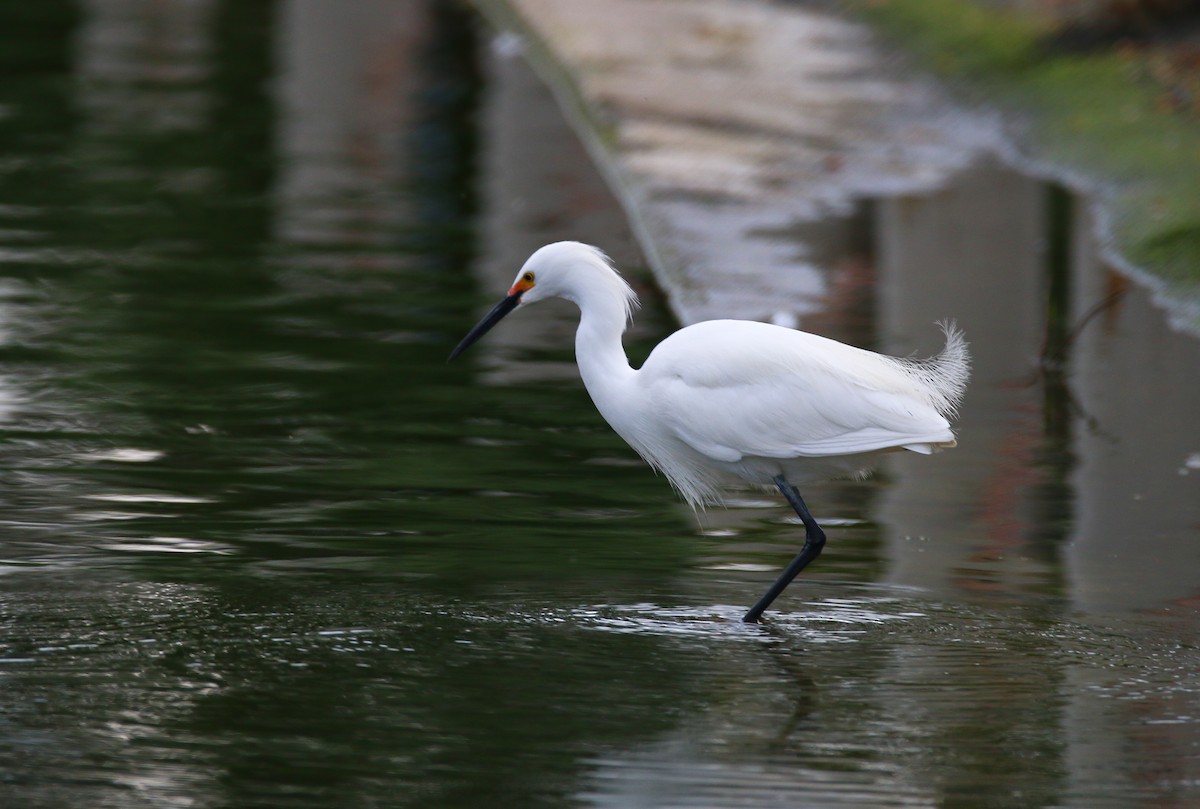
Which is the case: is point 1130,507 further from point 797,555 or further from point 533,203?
point 533,203

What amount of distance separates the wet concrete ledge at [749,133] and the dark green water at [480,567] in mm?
562

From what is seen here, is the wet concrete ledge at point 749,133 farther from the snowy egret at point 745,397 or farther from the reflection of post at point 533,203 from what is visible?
the snowy egret at point 745,397

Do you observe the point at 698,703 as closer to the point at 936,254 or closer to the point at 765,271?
the point at 765,271

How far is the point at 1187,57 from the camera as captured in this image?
17.8 metres

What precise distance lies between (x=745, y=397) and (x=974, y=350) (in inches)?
172

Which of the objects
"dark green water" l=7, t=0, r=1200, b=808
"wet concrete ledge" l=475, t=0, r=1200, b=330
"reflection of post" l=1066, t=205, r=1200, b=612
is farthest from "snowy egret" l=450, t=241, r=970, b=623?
"wet concrete ledge" l=475, t=0, r=1200, b=330

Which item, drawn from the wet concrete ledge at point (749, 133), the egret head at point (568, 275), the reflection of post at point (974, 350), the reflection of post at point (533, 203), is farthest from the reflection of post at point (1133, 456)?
the reflection of post at point (533, 203)

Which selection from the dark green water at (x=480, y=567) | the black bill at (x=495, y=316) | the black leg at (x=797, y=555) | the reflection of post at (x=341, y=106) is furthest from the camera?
the reflection of post at (x=341, y=106)

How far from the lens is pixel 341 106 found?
18828 mm

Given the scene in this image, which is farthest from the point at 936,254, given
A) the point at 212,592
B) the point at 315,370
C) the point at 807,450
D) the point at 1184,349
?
the point at 212,592

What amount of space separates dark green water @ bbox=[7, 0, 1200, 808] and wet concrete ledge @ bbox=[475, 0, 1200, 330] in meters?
0.56

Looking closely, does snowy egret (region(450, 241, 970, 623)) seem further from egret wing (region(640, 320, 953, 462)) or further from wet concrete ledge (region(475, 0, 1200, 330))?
wet concrete ledge (region(475, 0, 1200, 330))

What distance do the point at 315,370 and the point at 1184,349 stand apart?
4647mm

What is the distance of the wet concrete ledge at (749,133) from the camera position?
12383mm
